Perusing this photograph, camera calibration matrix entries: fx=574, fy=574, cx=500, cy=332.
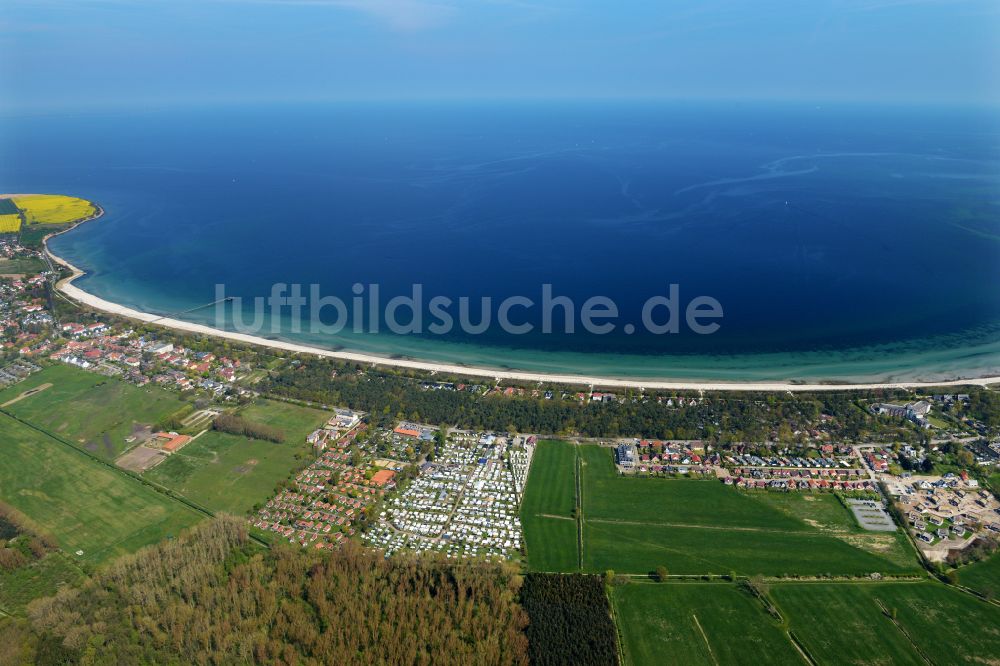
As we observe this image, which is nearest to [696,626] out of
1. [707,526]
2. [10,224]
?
[707,526]

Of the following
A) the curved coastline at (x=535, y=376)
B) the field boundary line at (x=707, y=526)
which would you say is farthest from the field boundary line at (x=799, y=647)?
the curved coastline at (x=535, y=376)

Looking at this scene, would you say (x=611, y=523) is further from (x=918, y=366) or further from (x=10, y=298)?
(x=10, y=298)

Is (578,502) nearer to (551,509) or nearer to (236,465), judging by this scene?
(551,509)

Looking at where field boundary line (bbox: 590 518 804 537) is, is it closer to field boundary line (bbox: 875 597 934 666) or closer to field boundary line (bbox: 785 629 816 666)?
field boundary line (bbox: 875 597 934 666)

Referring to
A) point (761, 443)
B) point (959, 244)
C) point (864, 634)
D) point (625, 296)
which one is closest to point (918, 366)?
point (761, 443)

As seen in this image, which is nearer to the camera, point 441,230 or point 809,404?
point 809,404

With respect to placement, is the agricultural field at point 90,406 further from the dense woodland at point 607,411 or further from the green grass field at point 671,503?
the green grass field at point 671,503
